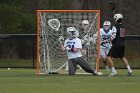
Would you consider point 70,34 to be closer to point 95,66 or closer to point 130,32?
point 95,66

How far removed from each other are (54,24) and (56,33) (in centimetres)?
30

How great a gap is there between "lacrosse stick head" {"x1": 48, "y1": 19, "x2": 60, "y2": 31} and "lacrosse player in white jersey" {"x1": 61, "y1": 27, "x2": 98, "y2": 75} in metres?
0.77

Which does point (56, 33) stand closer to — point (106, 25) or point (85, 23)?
point (85, 23)

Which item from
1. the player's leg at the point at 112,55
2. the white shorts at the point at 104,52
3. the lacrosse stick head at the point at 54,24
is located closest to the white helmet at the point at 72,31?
the lacrosse stick head at the point at 54,24

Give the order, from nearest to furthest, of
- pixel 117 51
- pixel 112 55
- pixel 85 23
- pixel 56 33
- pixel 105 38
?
pixel 117 51, pixel 112 55, pixel 85 23, pixel 56 33, pixel 105 38

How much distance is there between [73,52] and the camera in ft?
67.7

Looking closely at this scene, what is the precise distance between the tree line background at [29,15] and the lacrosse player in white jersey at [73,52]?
855 centimetres

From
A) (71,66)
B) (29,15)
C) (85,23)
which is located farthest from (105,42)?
(29,15)

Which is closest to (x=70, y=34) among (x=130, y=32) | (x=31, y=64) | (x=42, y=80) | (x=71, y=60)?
(x=71, y=60)

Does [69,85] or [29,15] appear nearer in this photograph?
[69,85]

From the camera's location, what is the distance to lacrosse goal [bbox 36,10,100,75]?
2134 centimetres

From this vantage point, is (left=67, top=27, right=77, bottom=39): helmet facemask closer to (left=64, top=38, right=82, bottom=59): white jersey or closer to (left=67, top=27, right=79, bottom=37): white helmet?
(left=67, top=27, right=79, bottom=37): white helmet

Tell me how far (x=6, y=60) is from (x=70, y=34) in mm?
9085

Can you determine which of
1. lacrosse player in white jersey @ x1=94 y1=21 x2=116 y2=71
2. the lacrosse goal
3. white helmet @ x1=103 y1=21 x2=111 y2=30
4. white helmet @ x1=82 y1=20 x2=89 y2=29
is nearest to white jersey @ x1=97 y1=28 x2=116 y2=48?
lacrosse player in white jersey @ x1=94 y1=21 x2=116 y2=71
